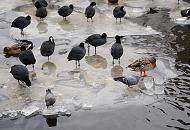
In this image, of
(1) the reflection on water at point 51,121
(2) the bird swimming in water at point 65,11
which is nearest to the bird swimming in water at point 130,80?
(1) the reflection on water at point 51,121

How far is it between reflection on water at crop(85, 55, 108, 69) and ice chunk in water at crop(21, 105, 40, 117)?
343cm

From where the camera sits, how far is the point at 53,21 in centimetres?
1942

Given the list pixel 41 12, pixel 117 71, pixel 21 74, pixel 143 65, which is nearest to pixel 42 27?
pixel 41 12

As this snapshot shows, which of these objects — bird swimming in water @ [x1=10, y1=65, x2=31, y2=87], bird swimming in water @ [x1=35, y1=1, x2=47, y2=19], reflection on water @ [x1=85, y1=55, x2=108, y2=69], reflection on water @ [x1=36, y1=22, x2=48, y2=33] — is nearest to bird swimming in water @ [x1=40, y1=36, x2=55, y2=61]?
reflection on water @ [x1=85, y1=55, x2=108, y2=69]

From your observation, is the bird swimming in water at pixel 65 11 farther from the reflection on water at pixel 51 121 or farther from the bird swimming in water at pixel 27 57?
the reflection on water at pixel 51 121

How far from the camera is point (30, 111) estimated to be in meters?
11.8

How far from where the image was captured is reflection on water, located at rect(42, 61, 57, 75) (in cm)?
1420

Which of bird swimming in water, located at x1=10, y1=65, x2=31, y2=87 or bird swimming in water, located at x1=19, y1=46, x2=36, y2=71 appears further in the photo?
bird swimming in water, located at x1=19, y1=46, x2=36, y2=71

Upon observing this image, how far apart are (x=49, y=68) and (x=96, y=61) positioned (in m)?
1.72

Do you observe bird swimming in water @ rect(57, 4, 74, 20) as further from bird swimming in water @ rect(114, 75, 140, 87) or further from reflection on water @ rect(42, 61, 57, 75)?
bird swimming in water @ rect(114, 75, 140, 87)

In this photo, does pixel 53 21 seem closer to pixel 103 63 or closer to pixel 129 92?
pixel 103 63

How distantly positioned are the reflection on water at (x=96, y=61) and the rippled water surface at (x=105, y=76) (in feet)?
0.11

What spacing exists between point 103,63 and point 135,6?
23.5 ft

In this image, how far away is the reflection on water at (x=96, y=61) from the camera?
48.4ft
